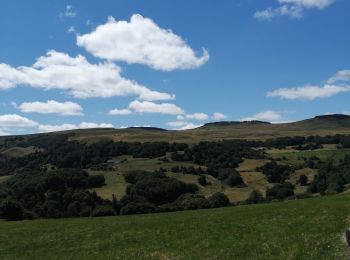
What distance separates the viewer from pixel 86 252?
2959 cm

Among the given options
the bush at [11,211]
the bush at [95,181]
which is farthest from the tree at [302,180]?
the bush at [11,211]

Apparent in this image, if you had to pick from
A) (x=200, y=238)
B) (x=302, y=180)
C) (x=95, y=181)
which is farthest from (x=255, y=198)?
(x=200, y=238)

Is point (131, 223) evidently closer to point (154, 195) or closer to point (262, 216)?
point (262, 216)

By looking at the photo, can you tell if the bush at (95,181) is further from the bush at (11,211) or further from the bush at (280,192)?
the bush at (11,211)

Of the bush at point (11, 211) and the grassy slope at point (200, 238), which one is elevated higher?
the grassy slope at point (200, 238)

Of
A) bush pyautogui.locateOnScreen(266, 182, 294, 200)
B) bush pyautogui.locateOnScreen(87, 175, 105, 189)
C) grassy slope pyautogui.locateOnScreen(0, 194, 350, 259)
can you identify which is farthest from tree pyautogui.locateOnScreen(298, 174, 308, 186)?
grassy slope pyautogui.locateOnScreen(0, 194, 350, 259)

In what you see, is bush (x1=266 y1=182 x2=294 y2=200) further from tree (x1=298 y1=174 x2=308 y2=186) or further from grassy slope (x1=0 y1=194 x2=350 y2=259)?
grassy slope (x1=0 y1=194 x2=350 y2=259)

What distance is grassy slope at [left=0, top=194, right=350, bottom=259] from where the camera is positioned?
24.5 m

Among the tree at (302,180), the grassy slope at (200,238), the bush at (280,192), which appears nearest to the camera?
the grassy slope at (200,238)

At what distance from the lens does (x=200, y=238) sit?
29641 millimetres

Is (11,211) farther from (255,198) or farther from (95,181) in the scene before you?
(95,181)

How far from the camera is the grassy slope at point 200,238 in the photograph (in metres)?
24.5

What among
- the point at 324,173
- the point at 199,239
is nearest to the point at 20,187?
the point at 324,173

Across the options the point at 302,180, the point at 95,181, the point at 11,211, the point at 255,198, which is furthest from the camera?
the point at 95,181
